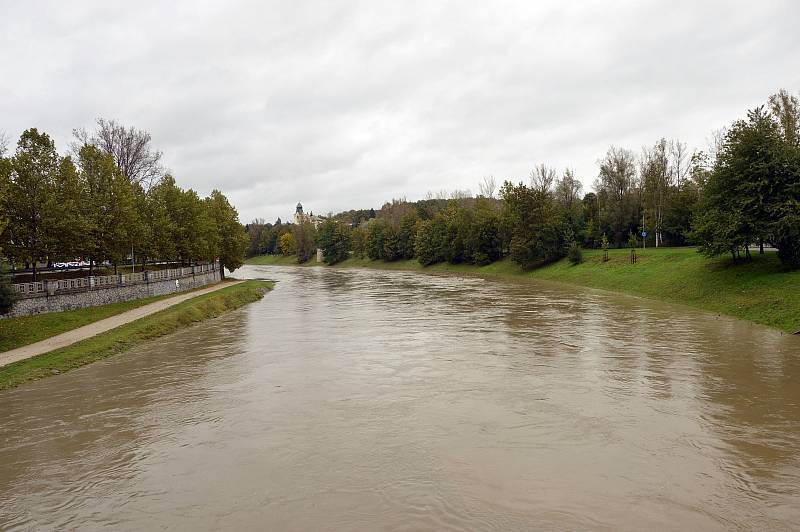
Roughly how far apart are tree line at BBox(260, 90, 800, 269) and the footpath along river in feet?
41.6

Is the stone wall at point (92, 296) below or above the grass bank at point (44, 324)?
above

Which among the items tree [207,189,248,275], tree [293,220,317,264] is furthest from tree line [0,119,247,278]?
tree [293,220,317,264]

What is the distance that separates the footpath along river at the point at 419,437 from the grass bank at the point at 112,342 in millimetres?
806

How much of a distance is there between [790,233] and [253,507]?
101 feet

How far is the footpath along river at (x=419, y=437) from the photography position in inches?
302

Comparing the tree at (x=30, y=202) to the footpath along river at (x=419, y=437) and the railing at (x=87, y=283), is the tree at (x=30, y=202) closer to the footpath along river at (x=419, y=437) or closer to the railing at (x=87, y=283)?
the railing at (x=87, y=283)

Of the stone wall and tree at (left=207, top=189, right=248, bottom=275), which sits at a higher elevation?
tree at (left=207, top=189, right=248, bottom=275)

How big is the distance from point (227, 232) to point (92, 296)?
39.4 m

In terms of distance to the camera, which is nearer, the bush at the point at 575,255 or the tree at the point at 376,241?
the bush at the point at 575,255

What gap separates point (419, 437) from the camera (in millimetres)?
10516

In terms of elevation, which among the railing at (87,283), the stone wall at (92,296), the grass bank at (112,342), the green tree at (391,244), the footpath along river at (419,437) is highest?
the green tree at (391,244)

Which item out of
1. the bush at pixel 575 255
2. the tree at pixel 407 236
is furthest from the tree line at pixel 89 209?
the tree at pixel 407 236

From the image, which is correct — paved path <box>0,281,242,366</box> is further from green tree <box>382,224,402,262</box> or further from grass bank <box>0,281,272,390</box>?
green tree <box>382,224,402,262</box>

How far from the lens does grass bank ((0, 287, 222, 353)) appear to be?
22.0m
